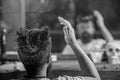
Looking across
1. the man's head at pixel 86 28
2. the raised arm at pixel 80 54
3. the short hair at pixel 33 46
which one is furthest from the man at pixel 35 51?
the man's head at pixel 86 28

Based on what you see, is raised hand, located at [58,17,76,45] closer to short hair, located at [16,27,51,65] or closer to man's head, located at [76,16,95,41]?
short hair, located at [16,27,51,65]

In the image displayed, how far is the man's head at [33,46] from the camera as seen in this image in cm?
172

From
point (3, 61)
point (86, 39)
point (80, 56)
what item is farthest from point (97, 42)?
point (80, 56)

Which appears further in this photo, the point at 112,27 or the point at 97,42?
the point at 112,27

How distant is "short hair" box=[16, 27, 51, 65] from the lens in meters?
1.72

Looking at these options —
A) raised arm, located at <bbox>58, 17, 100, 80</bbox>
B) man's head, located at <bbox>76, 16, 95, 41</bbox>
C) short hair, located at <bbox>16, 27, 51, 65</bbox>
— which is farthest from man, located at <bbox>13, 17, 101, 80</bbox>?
man's head, located at <bbox>76, 16, 95, 41</bbox>

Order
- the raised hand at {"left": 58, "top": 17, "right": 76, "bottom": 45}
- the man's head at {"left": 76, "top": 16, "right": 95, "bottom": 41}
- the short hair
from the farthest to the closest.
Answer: the man's head at {"left": 76, "top": 16, "right": 95, "bottom": 41}
the raised hand at {"left": 58, "top": 17, "right": 76, "bottom": 45}
the short hair

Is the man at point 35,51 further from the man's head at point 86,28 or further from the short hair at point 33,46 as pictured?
the man's head at point 86,28

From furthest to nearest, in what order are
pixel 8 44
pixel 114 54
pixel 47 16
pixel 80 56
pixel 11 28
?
pixel 47 16, pixel 11 28, pixel 8 44, pixel 114 54, pixel 80 56

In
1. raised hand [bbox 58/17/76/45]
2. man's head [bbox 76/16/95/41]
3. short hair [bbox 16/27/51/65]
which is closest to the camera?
short hair [bbox 16/27/51/65]

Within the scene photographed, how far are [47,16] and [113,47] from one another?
152cm

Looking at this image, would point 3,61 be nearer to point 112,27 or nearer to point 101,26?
point 101,26

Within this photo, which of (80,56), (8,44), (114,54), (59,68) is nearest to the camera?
(80,56)

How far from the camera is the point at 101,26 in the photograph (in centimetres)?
392
